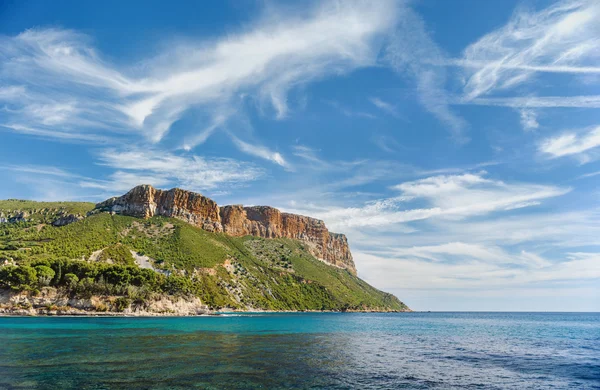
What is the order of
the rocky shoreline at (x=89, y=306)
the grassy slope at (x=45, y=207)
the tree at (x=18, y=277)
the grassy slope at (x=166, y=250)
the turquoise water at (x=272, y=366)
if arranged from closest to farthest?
the turquoise water at (x=272, y=366), the tree at (x=18, y=277), the rocky shoreline at (x=89, y=306), the grassy slope at (x=166, y=250), the grassy slope at (x=45, y=207)

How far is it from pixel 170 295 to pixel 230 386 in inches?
4438

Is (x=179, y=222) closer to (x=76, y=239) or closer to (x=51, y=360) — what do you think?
(x=76, y=239)

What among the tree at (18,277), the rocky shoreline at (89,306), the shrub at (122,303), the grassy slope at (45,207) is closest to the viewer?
the tree at (18,277)

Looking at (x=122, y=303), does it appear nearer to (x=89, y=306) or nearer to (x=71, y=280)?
(x=89, y=306)

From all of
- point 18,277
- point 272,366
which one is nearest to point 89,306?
point 18,277

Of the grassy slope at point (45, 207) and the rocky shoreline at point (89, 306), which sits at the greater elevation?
the grassy slope at point (45, 207)

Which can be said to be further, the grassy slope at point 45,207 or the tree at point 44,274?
the grassy slope at point 45,207

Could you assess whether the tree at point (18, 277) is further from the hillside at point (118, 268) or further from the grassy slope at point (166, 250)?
the grassy slope at point (166, 250)

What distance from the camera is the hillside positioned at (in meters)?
99.8

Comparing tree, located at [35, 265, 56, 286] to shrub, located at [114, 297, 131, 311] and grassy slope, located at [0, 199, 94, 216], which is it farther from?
grassy slope, located at [0, 199, 94, 216]

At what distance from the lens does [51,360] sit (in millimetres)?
30891

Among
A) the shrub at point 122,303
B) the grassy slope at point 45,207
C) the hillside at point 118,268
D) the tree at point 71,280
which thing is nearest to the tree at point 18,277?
the hillside at point 118,268

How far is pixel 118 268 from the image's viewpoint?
371 ft

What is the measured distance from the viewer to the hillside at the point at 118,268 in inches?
3927
